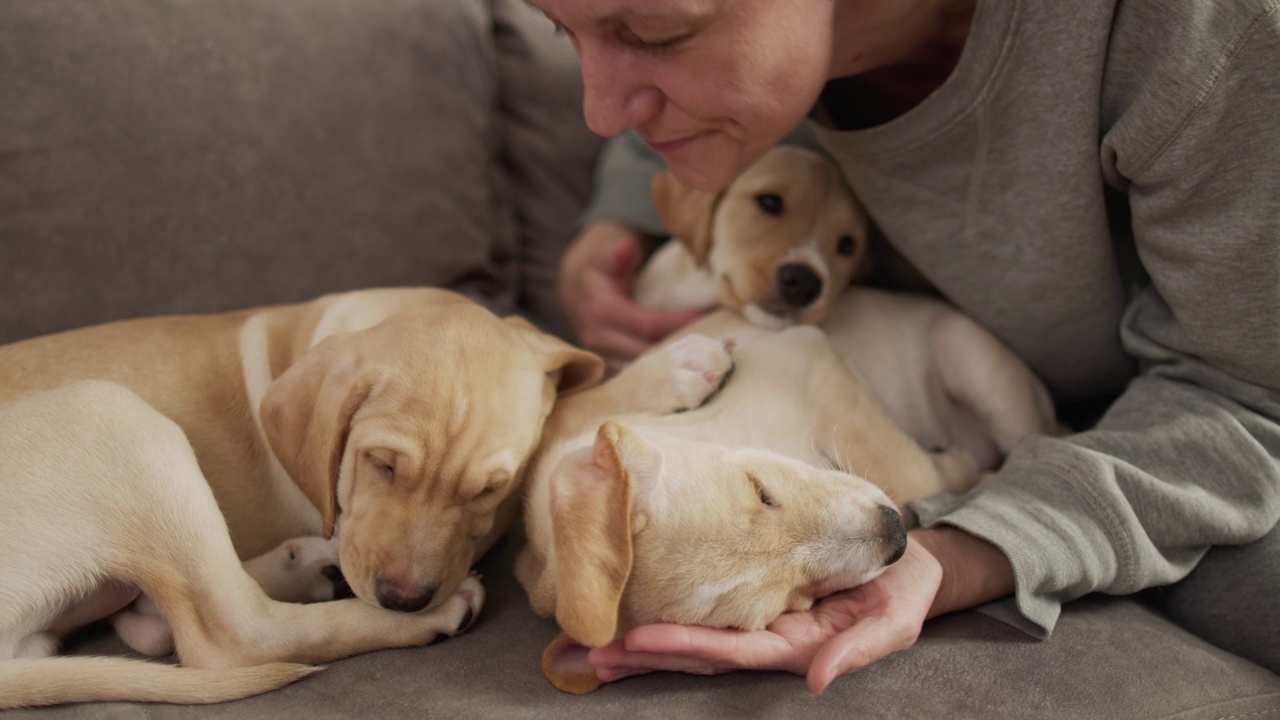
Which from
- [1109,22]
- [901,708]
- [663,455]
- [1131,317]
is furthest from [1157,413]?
[663,455]

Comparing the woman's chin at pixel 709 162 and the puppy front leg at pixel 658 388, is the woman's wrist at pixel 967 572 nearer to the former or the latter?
the puppy front leg at pixel 658 388

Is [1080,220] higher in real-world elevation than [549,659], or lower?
higher

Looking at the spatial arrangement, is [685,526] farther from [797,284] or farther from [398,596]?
[797,284]

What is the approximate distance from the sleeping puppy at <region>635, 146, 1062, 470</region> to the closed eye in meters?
0.74

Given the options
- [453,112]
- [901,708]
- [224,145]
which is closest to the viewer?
[901,708]

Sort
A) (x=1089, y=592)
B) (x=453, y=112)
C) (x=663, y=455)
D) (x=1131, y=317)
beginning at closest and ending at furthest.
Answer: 1. (x=663, y=455)
2. (x=1089, y=592)
3. (x=1131, y=317)
4. (x=453, y=112)

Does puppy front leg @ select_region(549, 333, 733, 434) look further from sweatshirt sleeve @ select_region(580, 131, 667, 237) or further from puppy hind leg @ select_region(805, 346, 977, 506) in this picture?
sweatshirt sleeve @ select_region(580, 131, 667, 237)

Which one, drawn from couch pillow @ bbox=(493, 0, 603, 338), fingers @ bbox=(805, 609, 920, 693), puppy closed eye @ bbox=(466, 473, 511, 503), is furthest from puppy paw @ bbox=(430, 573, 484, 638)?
couch pillow @ bbox=(493, 0, 603, 338)

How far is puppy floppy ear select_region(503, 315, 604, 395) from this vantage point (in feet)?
5.82

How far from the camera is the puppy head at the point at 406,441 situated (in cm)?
148

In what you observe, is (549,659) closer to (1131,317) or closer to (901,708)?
(901,708)

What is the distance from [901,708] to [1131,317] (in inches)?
46.2

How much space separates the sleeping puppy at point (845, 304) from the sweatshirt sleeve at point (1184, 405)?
0.37 meters

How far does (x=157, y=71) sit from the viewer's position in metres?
2.11
